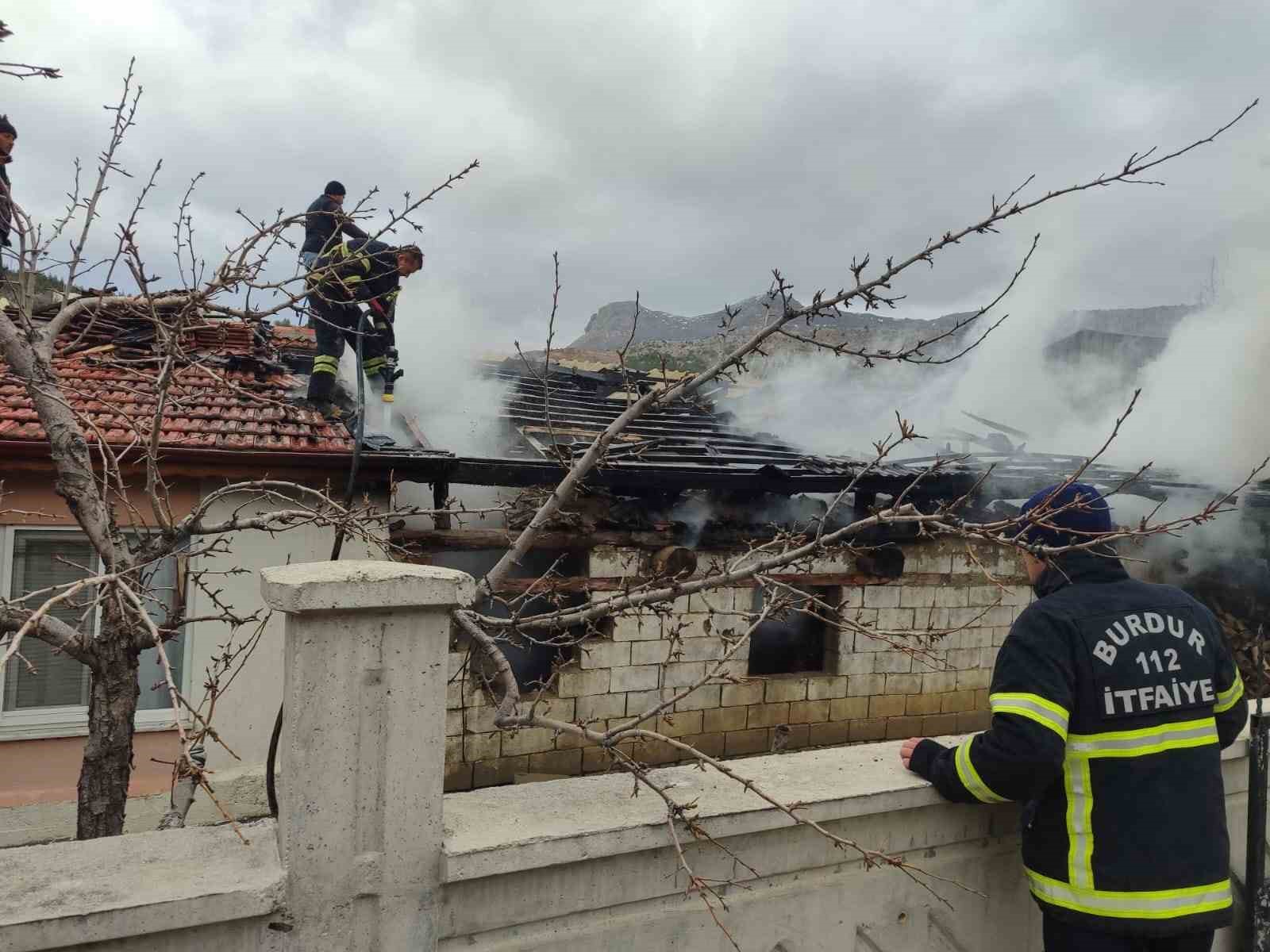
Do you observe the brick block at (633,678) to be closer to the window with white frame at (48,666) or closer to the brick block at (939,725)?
the brick block at (939,725)

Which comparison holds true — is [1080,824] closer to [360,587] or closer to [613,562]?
[360,587]

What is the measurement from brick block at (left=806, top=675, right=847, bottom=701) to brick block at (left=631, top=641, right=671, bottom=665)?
1624 mm

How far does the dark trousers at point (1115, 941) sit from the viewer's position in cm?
215

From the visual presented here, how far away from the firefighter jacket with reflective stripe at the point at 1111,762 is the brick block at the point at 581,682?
191 inches

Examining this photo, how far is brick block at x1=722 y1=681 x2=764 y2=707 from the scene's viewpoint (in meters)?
7.35

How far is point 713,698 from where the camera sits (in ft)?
24.0

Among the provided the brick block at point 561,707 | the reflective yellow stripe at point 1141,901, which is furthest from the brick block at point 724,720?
the reflective yellow stripe at point 1141,901

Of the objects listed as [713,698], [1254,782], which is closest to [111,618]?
[1254,782]

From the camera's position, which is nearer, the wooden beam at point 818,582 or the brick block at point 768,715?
the wooden beam at point 818,582

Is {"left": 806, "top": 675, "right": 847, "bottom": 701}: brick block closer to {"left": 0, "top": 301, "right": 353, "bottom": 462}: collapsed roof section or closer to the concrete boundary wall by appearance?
{"left": 0, "top": 301, "right": 353, "bottom": 462}: collapsed roof section

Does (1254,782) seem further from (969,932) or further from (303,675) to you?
(303,675)

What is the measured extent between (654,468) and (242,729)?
12.7 feet

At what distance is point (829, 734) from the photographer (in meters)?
7.85

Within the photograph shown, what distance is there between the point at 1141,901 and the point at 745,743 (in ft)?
18.4
